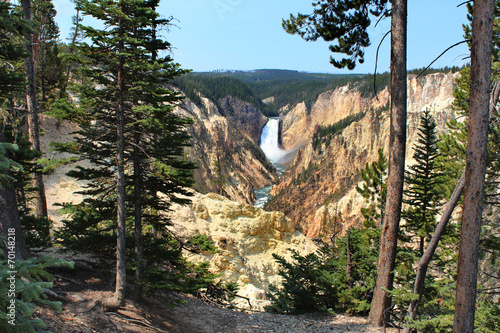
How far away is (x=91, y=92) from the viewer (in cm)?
679

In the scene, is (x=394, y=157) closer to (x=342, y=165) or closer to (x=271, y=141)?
(x=342, y=165)

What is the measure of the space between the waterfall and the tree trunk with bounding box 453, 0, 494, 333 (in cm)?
13810

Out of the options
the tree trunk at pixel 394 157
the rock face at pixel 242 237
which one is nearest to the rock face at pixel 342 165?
the rock face at pixel 242 237

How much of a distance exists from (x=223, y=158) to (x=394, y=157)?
2767 inches

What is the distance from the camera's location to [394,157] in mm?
6855

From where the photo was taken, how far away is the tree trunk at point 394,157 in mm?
6668

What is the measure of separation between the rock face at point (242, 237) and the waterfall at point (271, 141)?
122 metres

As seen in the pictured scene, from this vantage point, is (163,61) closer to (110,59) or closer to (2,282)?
(110,59)

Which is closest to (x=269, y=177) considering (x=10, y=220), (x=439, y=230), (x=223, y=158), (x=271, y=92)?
(x=223, y=158)

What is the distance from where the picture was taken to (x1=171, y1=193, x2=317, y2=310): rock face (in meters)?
17.6

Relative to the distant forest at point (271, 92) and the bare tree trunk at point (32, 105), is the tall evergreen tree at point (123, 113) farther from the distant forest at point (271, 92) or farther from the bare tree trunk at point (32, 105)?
the distant forest at point (271, 92)

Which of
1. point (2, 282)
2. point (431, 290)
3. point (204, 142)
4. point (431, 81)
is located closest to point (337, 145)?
point (431, 81)

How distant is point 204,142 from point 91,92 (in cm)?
6285

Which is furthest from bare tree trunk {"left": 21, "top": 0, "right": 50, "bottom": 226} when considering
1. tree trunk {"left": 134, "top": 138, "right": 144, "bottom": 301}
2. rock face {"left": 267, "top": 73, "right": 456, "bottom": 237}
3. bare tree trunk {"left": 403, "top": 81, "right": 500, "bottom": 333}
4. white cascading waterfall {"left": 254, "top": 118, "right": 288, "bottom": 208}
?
white cascading waterfall {"left": 254, "top": 118, "right": 288, "bottom": 208}
